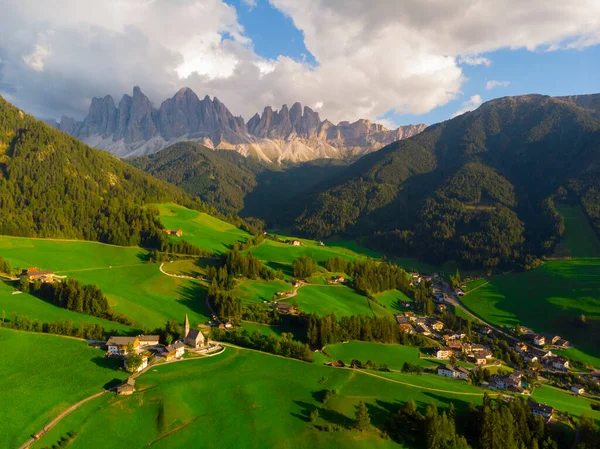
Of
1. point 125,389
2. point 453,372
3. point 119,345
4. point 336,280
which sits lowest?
point 453,372

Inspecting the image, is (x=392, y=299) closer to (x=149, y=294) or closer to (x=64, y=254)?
(x=149, y=294)

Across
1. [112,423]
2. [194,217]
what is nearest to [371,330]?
[112,423]

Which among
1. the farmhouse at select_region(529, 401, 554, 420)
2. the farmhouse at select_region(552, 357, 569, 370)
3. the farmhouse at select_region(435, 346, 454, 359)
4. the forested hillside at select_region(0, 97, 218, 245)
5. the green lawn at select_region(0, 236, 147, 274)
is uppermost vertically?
the forested hillside at select_region(0, 97, 218, 245)

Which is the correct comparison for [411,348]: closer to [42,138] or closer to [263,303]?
[263,303]

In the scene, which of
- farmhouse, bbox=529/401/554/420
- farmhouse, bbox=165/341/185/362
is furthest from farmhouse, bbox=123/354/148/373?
farmhouse, bbox=529/401/554/420

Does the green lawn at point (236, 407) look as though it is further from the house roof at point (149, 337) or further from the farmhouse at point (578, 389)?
the farmhouse at point (578, 389)

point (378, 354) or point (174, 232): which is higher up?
point (174, 232)

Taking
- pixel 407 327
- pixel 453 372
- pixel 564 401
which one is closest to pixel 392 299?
pixel 407 327

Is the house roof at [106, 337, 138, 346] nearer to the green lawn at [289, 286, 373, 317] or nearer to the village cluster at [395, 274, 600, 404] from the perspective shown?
the green lawn at [289, 286, 373, 317]
